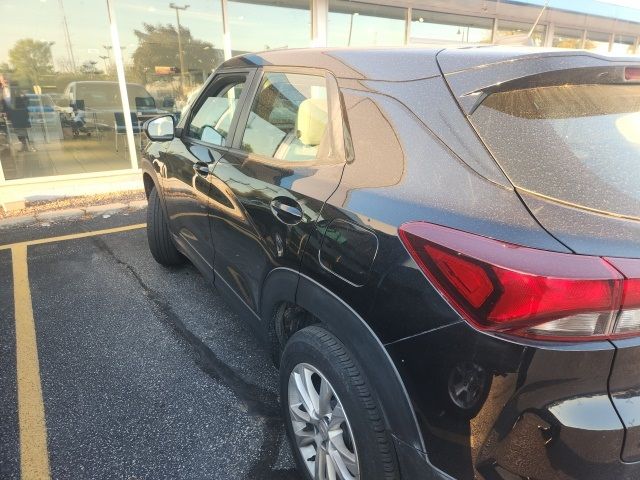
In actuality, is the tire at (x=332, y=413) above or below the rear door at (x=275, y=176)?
below

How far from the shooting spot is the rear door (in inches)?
73.7

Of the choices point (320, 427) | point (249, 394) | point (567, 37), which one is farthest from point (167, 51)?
point (567, 37)

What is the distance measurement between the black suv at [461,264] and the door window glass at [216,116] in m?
0.84

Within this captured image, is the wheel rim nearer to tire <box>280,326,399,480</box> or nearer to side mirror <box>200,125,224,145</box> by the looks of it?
tire <box>280,326,399,480</box>

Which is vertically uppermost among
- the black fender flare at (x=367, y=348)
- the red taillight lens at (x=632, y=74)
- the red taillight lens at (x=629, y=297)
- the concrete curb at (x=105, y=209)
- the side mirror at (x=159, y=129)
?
the red taillight lens at (x=632, y=74)

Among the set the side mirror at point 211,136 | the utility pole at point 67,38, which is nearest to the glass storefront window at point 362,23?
the utility pole at point 67,38

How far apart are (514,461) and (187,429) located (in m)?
1.68

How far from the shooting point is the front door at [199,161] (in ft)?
9.23

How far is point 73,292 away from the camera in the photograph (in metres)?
3.85

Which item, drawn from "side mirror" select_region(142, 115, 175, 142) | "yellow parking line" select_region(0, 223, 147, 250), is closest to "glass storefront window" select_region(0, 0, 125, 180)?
"yellow parking line" select_region(0, 223, 147, 250)

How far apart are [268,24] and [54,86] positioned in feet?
12.6

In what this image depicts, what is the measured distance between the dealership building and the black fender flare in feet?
18.9

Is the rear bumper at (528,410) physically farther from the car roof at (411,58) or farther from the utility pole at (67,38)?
the utility pole at (67,38)

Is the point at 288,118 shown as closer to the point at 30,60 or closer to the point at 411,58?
the point at 411,58
